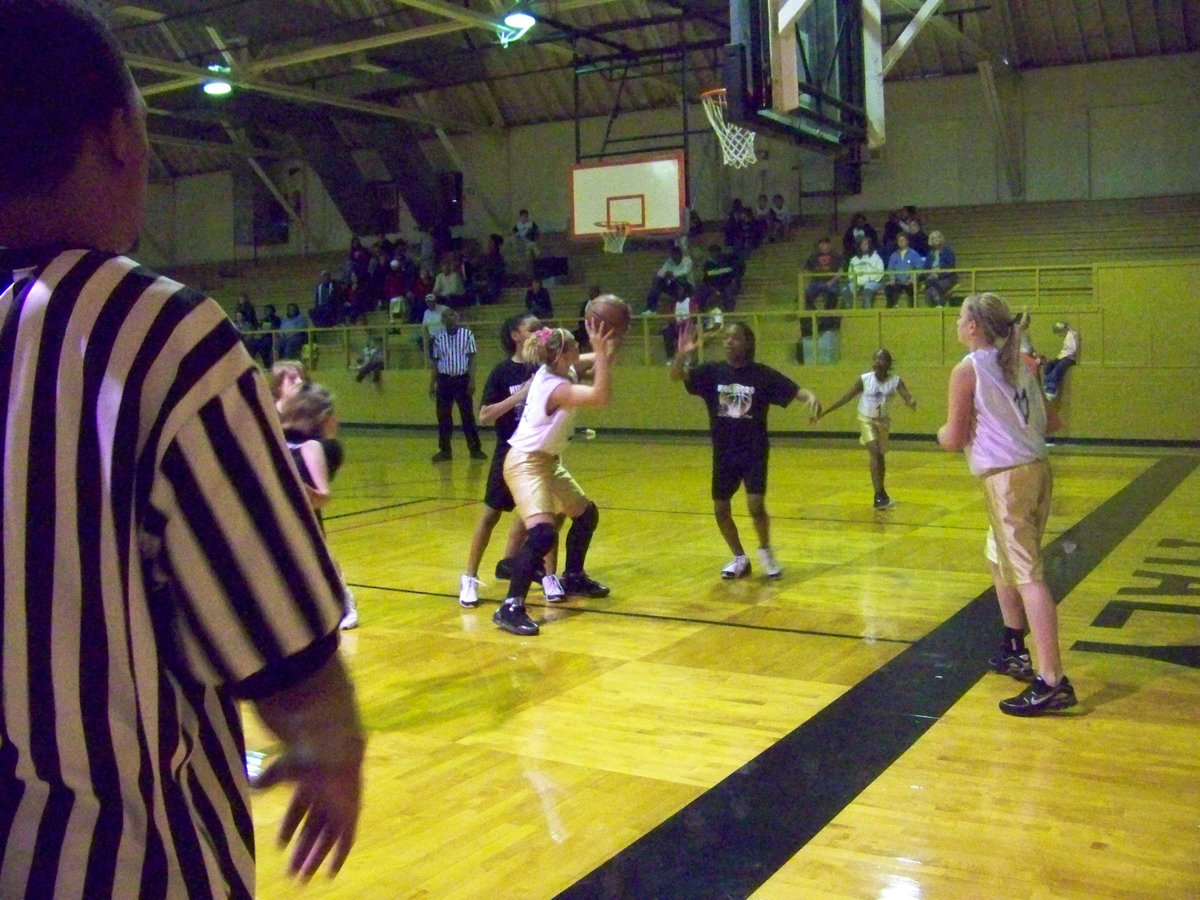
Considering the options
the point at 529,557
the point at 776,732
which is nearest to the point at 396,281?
the point at 529,557

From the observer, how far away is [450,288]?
23453 mm

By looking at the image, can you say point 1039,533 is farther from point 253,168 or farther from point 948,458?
point 253,168

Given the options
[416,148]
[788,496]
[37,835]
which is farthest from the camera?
[416,148]

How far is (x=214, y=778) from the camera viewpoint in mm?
1394

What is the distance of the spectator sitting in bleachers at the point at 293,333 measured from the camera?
79.7ft

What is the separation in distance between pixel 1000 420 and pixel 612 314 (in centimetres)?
179

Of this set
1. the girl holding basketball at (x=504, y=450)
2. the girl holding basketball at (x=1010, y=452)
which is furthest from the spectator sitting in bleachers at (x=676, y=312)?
the girl holding basketball at (x=1010, y=452)

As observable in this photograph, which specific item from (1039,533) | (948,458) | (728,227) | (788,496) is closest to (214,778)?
(1039,533)

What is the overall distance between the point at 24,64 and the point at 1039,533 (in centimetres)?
458

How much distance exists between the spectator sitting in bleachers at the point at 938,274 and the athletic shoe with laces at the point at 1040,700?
46.2 ft

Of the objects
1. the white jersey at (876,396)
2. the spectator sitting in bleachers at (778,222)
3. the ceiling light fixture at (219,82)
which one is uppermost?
the ceiling light fixture at (219,82)

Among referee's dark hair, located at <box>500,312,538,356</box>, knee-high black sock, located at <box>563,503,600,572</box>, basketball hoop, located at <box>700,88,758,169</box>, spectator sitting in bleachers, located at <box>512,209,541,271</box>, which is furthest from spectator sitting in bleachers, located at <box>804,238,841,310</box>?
knee-high black sock, located at <box>563,503,600,572</box>

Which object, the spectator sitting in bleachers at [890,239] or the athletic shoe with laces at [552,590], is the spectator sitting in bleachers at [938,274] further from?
the athletic shoe with laces at [552,590]

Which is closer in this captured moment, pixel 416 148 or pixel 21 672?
pixel 21 672
